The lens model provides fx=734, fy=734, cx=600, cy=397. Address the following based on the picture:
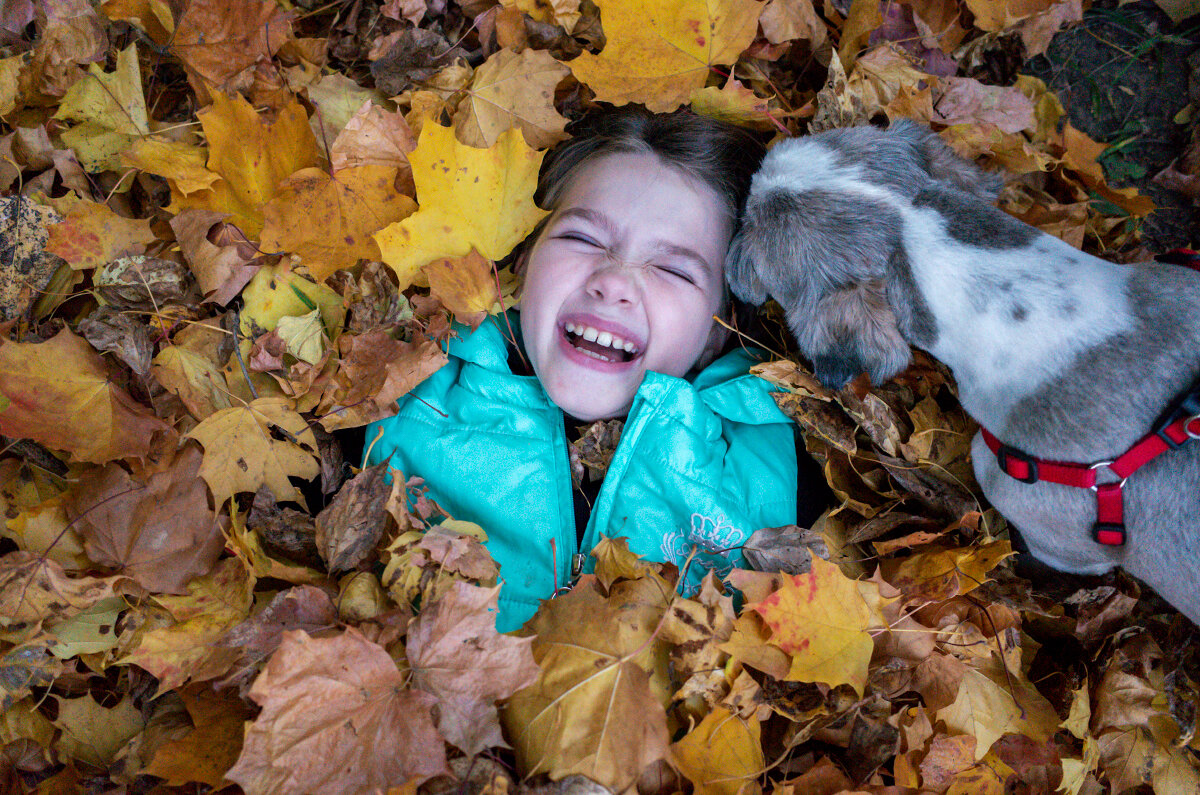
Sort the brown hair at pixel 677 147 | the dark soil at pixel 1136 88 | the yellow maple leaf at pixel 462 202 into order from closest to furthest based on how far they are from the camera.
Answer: the yellow maple leaf at pixel 462 202
the brown hair at pixel 677 147
the dark soil at pixel 1136 88

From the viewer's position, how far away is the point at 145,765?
2180 mm

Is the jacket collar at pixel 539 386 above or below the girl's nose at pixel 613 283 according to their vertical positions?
below

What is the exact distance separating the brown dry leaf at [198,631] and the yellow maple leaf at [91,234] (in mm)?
1180

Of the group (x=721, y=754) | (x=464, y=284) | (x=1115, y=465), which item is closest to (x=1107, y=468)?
(x=1115, y=465)

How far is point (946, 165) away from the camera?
2.61 meters

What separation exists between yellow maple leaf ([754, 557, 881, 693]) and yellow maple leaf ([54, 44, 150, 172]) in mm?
2768

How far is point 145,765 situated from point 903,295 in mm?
2769

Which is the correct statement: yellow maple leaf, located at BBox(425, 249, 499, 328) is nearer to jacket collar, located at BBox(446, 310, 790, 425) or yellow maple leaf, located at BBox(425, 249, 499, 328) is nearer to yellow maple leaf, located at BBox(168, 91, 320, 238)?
jacket collar, located at BBox(446, 310, 790, 425)

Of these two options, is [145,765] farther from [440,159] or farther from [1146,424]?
[1146,424]

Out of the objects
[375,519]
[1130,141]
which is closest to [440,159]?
[375,519]

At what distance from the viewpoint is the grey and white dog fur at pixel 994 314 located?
2.21 meters

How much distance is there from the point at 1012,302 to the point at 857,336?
1.52ft

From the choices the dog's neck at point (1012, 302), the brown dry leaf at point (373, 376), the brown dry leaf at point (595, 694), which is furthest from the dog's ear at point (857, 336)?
the brown dry leaf at point (373, 376)

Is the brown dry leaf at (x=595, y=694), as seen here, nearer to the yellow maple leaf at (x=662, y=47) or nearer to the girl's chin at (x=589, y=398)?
the girl's chin at (x=589, y=398)
